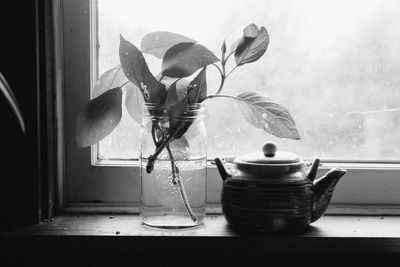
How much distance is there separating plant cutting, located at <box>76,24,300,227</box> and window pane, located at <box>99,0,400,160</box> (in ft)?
0.38

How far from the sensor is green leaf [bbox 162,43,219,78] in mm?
986

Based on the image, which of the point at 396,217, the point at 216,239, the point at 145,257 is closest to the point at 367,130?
the point at 396,217

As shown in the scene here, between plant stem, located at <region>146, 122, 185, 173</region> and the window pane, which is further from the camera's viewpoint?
the window pane

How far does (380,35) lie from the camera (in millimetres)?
1151

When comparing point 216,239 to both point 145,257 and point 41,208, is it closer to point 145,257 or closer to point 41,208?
point 145,257

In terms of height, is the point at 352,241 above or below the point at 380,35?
below

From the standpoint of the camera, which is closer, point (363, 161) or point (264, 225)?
point (264, 225)

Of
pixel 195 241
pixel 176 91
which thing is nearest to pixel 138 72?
pixel 176 91

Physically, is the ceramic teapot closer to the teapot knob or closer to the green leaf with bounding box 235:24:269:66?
the teapot knob

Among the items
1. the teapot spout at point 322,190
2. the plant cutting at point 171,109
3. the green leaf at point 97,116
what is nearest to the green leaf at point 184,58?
the plant cutting at point 171,109

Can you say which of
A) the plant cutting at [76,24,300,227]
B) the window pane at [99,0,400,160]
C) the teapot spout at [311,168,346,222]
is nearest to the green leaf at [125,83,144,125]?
the plant cutting at [76,24,300,227]

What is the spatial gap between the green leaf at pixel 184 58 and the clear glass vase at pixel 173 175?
0.07 meters

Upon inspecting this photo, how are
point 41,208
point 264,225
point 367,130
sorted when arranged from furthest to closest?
1. point 367,130
2. point 41,208
3. point 264,225

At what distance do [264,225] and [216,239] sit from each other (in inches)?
3.4
